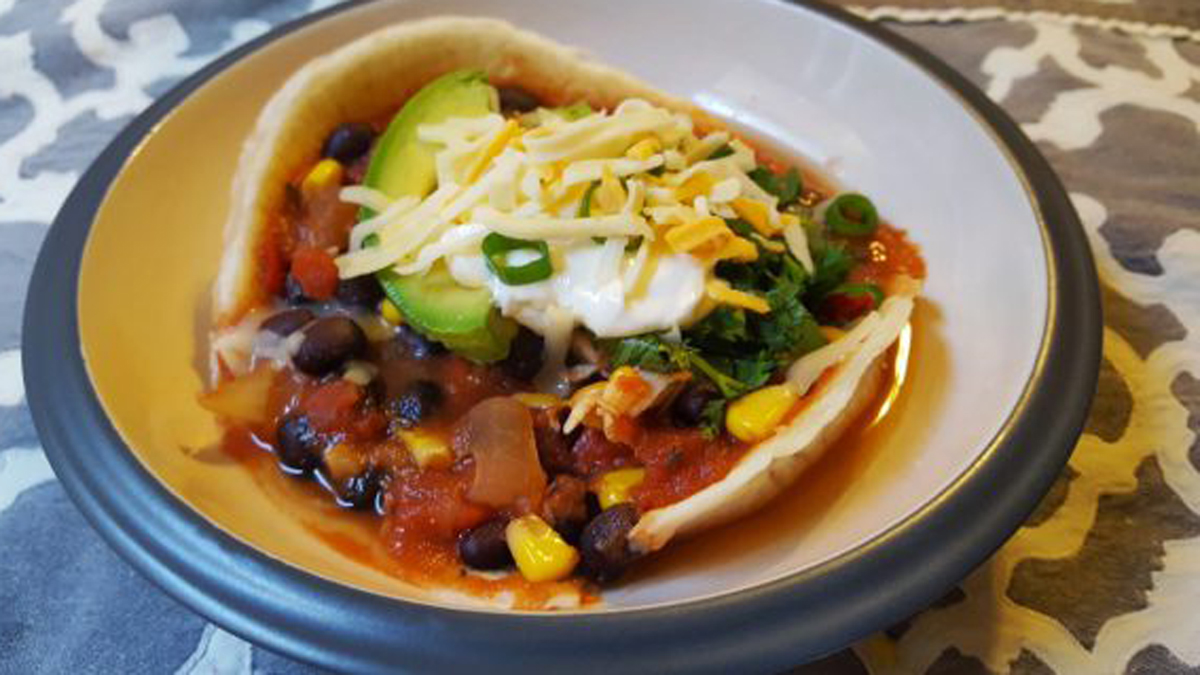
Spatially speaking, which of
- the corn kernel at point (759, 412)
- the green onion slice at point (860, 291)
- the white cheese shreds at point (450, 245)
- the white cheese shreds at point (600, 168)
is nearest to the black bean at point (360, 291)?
the white cheese shreds at point (450, 245)

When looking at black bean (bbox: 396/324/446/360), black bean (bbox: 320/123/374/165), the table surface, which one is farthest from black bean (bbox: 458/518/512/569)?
black bean (bbox: 320/123/374/165)

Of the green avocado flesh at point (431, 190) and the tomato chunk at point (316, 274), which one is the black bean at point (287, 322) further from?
the green avocado flesh at point (431, 190)

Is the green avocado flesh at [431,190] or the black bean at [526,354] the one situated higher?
the green avocado flesh at [431,190]

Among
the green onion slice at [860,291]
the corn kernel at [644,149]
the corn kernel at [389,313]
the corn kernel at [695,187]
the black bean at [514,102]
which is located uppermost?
the corn kernel at [644,149]

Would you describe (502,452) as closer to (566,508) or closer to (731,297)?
(566,508)

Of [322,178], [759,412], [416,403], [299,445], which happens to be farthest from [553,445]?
[322,178]

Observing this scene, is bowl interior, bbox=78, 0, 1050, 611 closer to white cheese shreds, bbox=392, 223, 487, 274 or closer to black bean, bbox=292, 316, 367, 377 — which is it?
black bean, bbox=292, 316, 367, 377

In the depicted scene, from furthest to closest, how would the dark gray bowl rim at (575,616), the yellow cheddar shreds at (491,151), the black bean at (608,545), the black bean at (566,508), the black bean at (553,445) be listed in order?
the yellow cheddar shreds at (491,151) → the black bean at (553,445) → the black bean at (566,508) → the black bean at (608,545) → the dark gray bowl rim at (575,616)
